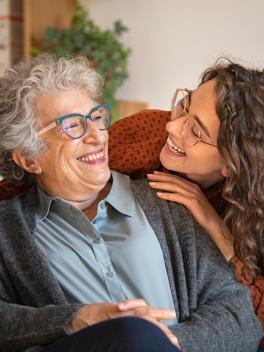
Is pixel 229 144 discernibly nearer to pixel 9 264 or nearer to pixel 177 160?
pixel 177 160

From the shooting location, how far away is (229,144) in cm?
157

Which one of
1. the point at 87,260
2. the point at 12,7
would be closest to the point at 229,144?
the point at 87,260

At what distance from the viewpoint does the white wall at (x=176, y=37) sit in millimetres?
3357

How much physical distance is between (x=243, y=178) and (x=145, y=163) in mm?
381

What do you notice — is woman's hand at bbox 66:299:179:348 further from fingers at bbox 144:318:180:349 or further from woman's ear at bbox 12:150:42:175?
woman's ear at bbox 12:150:42:175

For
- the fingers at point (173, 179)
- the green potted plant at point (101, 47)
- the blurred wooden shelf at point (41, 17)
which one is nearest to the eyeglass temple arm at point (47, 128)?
the fingers at point (173, 179)

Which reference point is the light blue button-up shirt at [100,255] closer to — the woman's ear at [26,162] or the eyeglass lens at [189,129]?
the woman's ear at [26,162]

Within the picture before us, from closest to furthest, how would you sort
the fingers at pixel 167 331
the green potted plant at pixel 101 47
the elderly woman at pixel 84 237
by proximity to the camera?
the fingers at pixel 167 331 < the elderly woman at pixel 84 237 < the green potted plant at pixel 101 47

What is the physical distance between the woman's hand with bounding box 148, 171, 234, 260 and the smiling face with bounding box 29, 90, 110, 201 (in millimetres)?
204

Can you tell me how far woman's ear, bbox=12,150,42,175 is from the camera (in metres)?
1.67

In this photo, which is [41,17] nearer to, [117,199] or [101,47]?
[101,47]

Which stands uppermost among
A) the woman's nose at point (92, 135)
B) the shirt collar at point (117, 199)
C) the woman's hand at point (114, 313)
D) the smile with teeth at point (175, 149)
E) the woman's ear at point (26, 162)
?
the woman's nose at point (92, 135)

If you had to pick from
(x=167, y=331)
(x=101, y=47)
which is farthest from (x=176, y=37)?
(x=167, y=331)

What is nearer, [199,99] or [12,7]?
[199,99]
